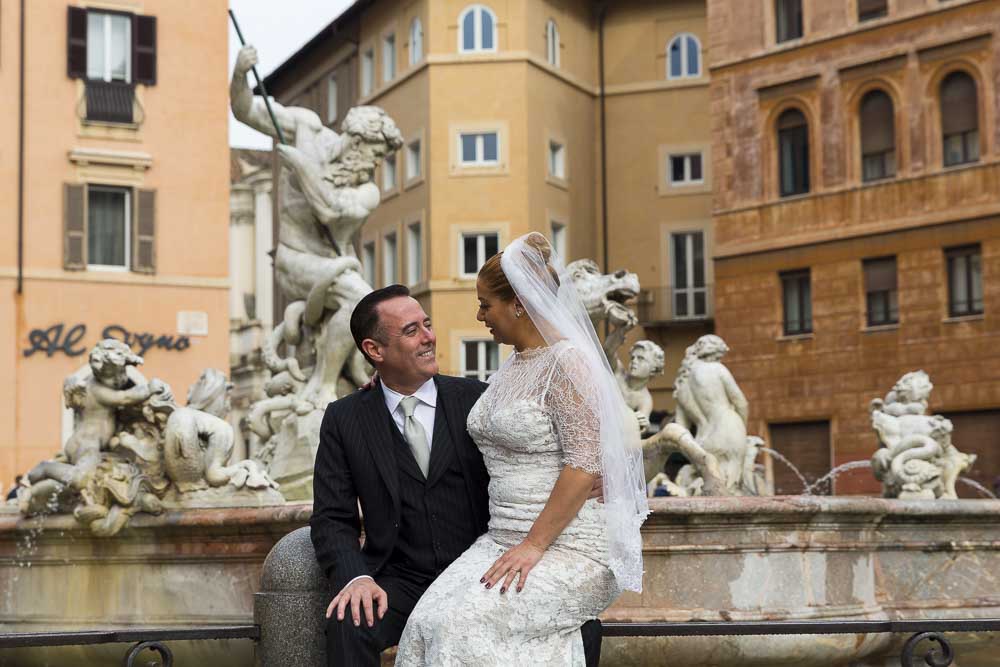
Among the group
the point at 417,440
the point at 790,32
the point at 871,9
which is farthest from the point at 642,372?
the point at 790,32

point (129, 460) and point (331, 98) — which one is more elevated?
point (331, 98)

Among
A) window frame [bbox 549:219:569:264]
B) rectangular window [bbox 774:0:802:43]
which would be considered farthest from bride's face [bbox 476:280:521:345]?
window frame [bbox 549:219:569:264]

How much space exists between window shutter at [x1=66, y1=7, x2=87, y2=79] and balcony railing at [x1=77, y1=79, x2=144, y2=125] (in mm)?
319

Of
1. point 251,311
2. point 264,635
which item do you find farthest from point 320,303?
point 251,311

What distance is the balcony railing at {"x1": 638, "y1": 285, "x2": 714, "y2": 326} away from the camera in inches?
1590

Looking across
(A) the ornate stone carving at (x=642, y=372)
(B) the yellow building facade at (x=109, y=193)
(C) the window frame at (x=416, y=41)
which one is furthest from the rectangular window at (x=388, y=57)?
→ (A) the ornate stone carving at (x=642, y=372)

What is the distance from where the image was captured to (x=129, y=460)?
840cm

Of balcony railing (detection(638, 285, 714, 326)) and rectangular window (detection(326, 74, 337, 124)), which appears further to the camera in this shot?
rectangular window (detection(326, 74, 337, 124))

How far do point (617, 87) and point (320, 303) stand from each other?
33.1 metres

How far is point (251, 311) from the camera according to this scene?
53438 mm

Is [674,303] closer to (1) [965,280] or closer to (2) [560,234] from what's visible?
(2) [560,234]

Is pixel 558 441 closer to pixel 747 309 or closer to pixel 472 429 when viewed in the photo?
pixel 472 429

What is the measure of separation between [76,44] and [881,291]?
1583 cm

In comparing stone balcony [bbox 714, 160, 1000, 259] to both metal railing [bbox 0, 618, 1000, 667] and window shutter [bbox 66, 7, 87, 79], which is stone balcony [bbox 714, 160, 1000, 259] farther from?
metal railing [bbox 0, 618, 1000, 667]
